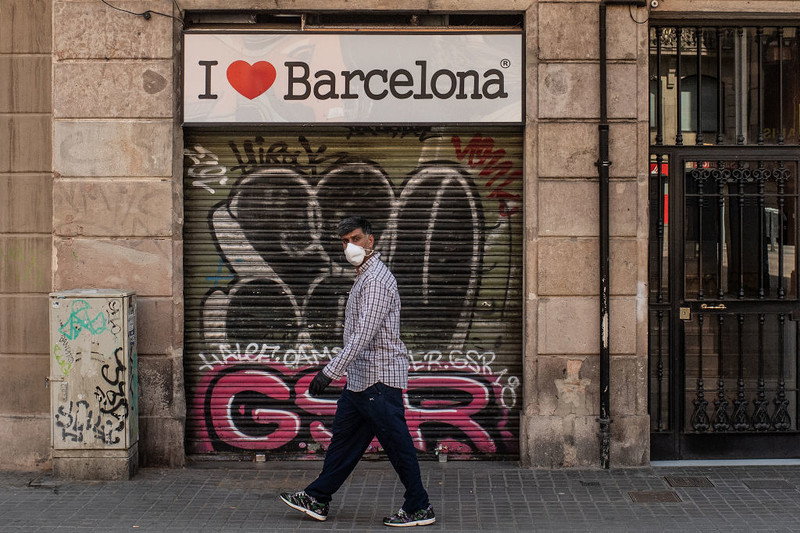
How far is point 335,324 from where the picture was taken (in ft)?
25.5

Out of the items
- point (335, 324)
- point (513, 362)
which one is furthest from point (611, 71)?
point (335, 324)

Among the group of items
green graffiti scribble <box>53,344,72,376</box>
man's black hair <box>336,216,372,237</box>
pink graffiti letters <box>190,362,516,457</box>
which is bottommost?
pink graffiti letters <box>190,362,516,457</box>

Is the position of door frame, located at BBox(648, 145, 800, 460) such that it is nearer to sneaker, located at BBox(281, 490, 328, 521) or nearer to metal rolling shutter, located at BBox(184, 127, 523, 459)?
metal rolling shutter, located at BBox(184, 127, 523, 459)

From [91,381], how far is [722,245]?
17.5 feet

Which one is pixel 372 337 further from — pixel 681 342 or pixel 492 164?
pixel 681 342

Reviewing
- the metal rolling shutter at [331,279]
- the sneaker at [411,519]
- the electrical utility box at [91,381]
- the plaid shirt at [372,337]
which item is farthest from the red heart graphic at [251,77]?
the sneaker at [411,519]

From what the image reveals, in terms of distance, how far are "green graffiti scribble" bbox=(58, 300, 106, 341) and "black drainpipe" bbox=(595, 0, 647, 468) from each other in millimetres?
3988

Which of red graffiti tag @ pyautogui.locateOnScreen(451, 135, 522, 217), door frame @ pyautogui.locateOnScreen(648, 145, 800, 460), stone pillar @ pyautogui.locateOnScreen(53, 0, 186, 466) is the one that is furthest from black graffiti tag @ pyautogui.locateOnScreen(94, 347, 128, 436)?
door frame @ pyautogui.locateOnScreen(648, 145, 800, 460)

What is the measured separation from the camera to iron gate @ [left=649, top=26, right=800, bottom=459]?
7777mm

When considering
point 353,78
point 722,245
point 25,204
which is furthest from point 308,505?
point 722,245

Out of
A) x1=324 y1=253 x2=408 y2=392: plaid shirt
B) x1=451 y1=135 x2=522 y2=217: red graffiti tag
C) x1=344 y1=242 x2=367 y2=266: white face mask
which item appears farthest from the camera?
x1=451 y1=135 x2=522 y2=217: red graffiti tag

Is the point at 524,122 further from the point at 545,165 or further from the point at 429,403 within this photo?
the point at 429,403

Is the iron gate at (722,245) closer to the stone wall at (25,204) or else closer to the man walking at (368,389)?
the man walking at (368,389)

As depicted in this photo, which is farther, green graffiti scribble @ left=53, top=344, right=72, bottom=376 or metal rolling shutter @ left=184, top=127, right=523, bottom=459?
metal rolling shutter @ left=184, top=127, right=523, bottom=459
